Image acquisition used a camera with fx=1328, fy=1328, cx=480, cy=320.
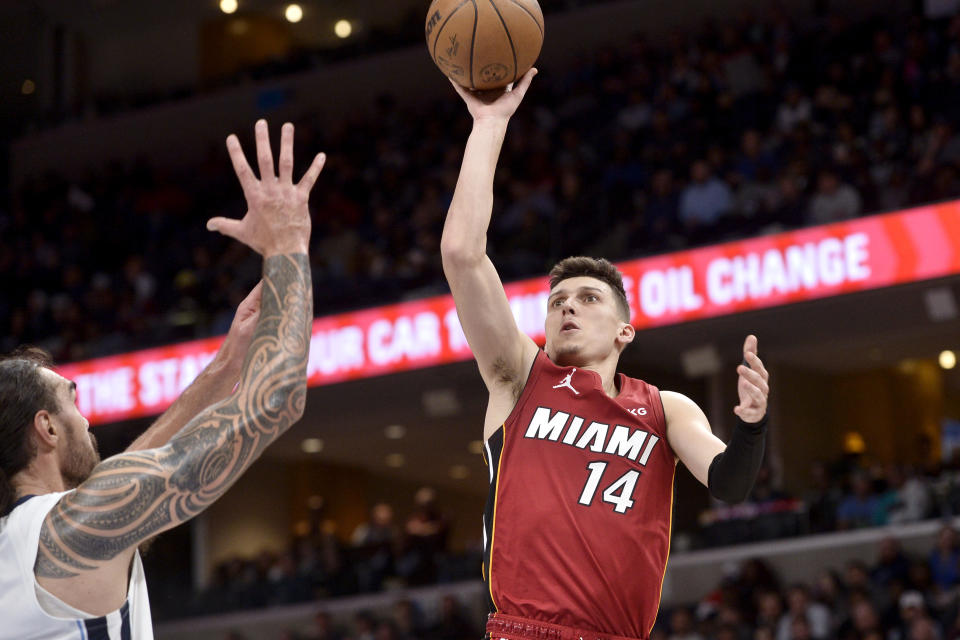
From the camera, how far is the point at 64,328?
1848 centimetres

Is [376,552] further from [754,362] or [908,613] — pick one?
[754,362]

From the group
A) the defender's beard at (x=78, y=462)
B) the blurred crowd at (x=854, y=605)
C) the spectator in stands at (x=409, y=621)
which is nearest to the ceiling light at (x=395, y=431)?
the spectator in stands at (x=409, y=621)

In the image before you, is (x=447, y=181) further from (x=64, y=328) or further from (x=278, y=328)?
(x=278, y=328)

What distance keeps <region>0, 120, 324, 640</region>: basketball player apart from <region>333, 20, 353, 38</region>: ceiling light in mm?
21875

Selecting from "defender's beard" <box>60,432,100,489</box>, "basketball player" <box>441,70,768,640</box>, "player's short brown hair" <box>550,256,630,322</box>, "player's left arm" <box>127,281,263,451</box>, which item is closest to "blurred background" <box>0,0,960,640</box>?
"player's short brown hair" <box>550,256,630,322</box>

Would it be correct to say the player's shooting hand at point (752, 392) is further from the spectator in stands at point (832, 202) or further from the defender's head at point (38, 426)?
the spectator in stands at point (832, 202)

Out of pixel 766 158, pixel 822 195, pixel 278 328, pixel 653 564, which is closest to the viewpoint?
pixel 278 328

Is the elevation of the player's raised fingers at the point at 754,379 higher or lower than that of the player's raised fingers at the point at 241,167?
lower

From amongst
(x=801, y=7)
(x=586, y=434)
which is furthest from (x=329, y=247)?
(x=586, y=434)

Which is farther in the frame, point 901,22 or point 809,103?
point 901,22

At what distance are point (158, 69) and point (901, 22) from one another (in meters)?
14.2

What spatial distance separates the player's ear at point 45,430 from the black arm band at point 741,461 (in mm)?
1851

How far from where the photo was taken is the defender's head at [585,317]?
4426mm

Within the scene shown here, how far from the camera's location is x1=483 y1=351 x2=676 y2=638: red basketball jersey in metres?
4.00
